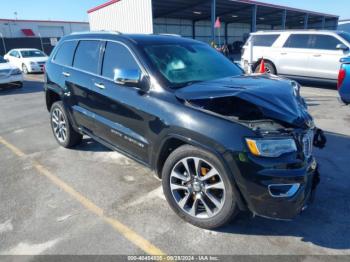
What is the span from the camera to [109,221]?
312 centimetres

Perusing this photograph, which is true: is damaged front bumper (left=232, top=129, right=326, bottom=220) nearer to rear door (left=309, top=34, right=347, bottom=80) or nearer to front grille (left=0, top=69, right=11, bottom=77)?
rear door (left=309, top=34, right=347, bottom=80)

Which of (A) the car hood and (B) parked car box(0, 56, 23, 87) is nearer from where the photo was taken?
(A) the car hood

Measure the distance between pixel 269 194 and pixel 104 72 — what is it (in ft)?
8.26

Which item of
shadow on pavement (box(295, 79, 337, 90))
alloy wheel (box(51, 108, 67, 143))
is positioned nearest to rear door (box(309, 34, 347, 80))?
shadow on pavement (box(295, 79, 337, 90))

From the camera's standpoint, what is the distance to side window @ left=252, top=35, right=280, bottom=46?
36.9 feet

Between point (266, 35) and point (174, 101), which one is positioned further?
point (266, 35)

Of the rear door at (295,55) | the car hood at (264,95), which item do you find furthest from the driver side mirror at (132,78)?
the rear door at (295,55)

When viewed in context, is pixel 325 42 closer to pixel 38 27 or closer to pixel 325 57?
pixel 325 57

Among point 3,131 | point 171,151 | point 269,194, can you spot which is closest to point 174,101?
point 171,151

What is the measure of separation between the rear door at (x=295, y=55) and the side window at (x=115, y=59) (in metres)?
8.27

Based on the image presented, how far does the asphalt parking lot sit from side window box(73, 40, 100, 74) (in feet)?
4.58

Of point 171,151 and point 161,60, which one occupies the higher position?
point 161,60

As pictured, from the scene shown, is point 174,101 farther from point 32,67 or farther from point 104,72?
point 32,67

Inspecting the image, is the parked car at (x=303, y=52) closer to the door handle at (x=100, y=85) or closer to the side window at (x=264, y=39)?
the side window at (x=264, y=39)
